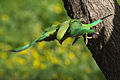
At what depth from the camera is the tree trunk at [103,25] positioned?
53.5 inches

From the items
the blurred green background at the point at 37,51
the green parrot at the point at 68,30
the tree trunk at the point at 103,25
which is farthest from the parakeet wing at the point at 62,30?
the blurred green background at the point at 37,51

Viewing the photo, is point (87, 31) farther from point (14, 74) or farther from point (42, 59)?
point (42, 59)

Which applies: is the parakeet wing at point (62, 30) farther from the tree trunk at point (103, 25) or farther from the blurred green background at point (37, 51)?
the blurred green background at point (37, 51)

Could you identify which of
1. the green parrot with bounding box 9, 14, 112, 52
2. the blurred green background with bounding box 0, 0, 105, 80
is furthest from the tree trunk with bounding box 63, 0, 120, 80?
the blurred green background with bounding box 0, 0, 105, 80

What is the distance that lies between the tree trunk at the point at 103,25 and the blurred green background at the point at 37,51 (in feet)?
7.82

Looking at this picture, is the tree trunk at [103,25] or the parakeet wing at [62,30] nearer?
the parakeet wing at [62,30]

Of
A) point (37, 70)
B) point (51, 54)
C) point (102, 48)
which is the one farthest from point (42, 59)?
point (102, 48)

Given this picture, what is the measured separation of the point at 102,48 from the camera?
1.38 m

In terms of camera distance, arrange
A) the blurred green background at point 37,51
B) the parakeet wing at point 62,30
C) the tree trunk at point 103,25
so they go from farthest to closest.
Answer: the blurred green background at point 37,51 → the tree trunk at point 103,25 → the parakeet wing at point 62,30

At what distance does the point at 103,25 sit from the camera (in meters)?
1.36

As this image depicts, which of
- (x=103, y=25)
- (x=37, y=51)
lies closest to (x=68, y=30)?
(x=103, y=25)

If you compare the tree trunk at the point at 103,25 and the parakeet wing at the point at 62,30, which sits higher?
the parakeet wing at the point at 62,30

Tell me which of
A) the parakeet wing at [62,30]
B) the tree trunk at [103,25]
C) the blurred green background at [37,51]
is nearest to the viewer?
A: the parakeet wing at [62,30]

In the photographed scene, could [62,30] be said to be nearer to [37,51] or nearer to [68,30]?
[68,30]
